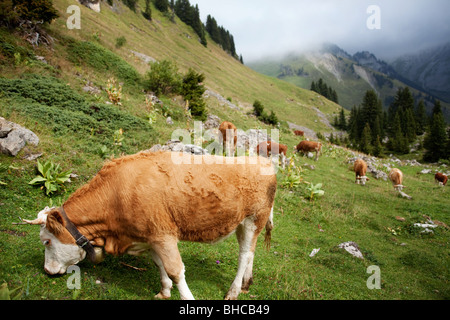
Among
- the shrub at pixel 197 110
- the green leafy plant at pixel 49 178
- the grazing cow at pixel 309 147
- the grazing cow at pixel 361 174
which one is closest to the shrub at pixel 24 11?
the shrub at pixel 197 110

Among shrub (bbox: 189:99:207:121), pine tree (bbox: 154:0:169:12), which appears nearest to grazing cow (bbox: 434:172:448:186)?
shrub (bbox: 189:99:207:121)

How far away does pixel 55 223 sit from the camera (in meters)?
3.64

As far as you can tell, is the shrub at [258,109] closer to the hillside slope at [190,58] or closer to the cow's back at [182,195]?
the hillside slope at [190,58]

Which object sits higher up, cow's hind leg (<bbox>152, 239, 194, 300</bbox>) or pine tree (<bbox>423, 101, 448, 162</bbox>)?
pine tree (<bbox>423, 101, 448, 162</bbox>)

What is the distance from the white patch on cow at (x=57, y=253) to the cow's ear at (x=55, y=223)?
0.40 feet

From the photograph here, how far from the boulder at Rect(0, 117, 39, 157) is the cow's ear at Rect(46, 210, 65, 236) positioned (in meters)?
6.01

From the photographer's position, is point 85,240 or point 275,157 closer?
point 85,240

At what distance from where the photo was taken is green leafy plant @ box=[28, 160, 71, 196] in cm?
701

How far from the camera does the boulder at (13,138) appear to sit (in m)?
7.55

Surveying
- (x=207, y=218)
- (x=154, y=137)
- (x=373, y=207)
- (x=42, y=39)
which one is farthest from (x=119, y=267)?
(x=42, y=39)

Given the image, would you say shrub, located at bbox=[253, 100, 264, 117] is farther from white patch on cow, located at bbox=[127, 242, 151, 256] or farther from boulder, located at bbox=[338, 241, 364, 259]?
white patch on cow, located at bbox=[127, 242, 151, 256]

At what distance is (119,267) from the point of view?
475 centimetres
